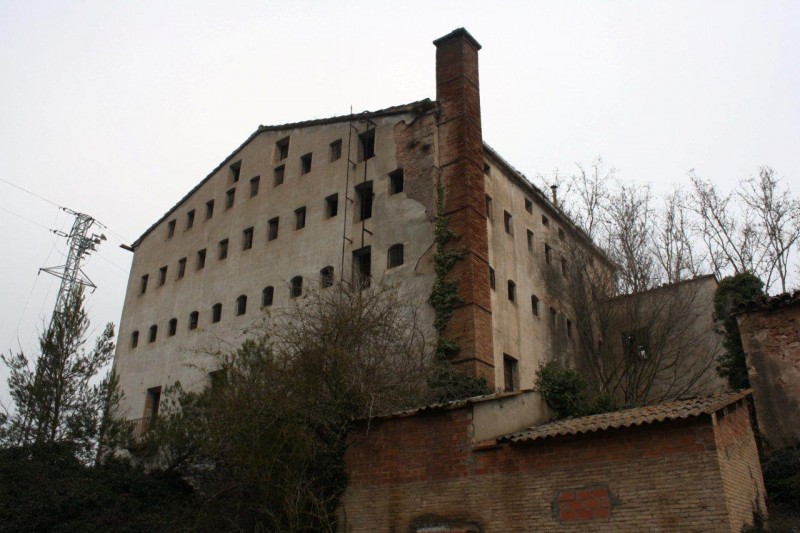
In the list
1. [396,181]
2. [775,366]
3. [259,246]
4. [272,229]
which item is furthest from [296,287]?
[775,366]

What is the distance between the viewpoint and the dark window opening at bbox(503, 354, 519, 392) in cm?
2102

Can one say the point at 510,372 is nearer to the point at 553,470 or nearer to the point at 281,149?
the point at 553,470

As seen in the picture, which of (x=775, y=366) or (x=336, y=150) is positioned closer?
(x=775, y=366)

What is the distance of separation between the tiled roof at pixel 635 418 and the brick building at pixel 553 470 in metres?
0.03

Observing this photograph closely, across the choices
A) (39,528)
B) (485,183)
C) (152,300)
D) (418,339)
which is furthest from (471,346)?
(152,300)

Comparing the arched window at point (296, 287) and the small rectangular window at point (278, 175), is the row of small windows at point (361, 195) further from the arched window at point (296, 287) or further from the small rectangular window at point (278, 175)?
the arched window at point (296, 287)

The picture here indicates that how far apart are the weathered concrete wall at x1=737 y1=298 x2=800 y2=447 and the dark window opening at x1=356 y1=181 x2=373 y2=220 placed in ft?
39.7

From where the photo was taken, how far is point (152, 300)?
30.7m

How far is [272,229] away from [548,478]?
1761 cm

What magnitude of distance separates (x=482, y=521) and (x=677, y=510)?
3.29 meters

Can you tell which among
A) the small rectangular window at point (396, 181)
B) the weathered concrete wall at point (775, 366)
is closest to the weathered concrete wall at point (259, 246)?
the small rectangular window at point (396, 181)

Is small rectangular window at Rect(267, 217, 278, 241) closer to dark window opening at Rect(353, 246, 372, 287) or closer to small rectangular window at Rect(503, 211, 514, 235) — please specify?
dark window opening at Rect(353, 246, 372, 287)

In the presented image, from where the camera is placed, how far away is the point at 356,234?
76.1ft

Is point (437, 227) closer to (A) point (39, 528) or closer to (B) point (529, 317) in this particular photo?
(B) point (529, 317)
